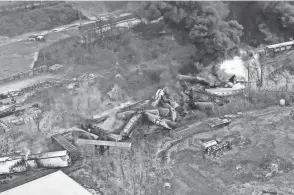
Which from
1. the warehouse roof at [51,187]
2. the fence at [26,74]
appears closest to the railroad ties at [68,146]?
the warehouse roof at [51,187]

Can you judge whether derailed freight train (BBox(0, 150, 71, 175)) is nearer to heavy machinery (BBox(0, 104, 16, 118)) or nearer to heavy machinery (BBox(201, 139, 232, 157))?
heavy machinery (BBox(0, 104, 16, 118))

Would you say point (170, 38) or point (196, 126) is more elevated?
point (170, 38)

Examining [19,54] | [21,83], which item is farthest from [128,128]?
[19,54]

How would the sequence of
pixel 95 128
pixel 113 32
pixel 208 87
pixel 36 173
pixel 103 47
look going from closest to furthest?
pixel 36 173, pixel 95 128, pixel 208 87, pixel 103 47, pixel 113 32

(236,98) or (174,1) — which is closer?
(236,98)

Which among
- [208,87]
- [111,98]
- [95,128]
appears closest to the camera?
[95,128]

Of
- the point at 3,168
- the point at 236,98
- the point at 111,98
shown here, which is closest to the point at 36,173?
the point at 3,168

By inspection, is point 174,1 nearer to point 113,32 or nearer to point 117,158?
point 113,32

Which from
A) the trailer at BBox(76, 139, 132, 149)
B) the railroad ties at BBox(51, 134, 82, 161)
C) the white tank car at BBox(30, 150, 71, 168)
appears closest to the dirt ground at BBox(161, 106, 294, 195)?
the trailer at BBox(76, 139, 132, 149)
